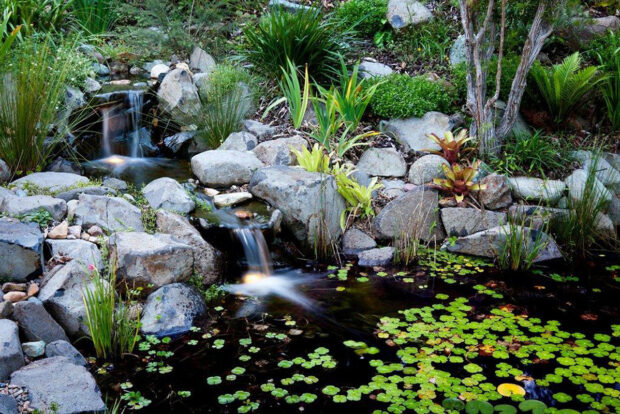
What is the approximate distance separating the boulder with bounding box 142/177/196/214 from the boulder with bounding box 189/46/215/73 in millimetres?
3028

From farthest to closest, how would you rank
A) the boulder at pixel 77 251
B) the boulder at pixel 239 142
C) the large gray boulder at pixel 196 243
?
the boulder at pixel 239 142, the large gray boulder at pixel 196 243, the boulder at pixel 77 251

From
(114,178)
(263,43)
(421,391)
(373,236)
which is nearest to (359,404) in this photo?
(421,391)

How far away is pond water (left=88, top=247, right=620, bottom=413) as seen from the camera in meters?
3.39

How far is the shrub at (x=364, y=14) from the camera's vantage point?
8.20 metres

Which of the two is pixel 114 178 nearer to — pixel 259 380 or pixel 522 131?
pixel 259 380

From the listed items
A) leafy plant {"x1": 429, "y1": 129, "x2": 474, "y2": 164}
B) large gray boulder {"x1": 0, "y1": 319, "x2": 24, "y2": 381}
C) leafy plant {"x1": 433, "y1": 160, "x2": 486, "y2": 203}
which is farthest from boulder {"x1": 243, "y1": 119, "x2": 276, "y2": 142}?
large gray boulder {"x1": 0, "y1": 319, "x2": 24, "y2": 381}

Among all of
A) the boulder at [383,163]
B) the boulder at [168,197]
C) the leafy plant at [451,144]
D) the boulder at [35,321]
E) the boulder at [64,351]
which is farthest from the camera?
the boulder at [383,163]

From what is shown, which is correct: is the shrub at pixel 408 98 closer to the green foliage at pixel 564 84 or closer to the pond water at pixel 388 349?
the green foliage at pixel 564 84

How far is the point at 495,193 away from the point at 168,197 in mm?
3225

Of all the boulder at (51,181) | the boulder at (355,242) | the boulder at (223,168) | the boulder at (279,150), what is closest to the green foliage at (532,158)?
the boulder at (355,242)

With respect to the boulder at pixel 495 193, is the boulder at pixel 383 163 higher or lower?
higher

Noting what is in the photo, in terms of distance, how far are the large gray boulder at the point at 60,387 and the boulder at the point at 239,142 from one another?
3.55 meters

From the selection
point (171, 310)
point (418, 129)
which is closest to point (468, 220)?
point (418, 129)

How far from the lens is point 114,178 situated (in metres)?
5.90
